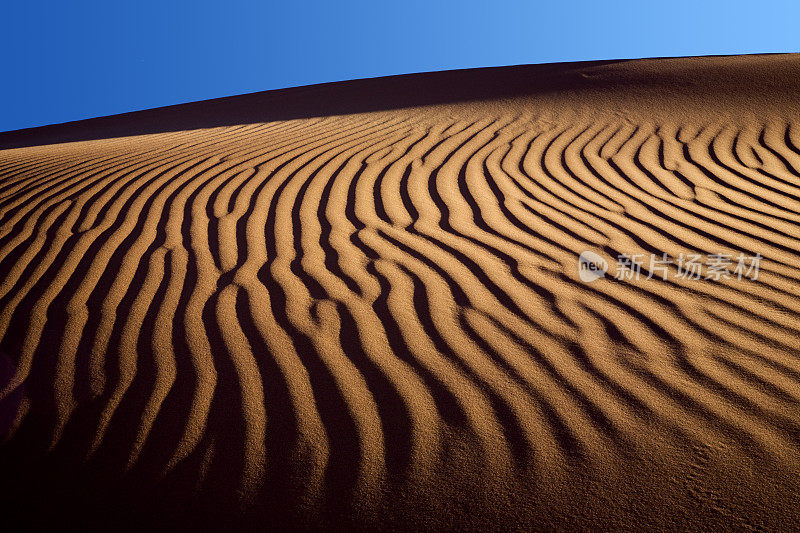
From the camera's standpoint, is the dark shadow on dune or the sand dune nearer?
the sand dune

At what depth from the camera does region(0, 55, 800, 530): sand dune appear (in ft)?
5.47

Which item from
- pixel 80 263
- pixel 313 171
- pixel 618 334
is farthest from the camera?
pixel 313 171

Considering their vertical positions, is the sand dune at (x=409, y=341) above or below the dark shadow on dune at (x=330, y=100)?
below

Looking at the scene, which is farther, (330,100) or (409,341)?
(330,100)

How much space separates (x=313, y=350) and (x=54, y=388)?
1025mm

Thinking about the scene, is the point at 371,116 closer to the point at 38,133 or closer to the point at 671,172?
the point at 671,172

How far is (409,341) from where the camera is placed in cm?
237

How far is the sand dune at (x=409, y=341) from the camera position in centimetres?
167

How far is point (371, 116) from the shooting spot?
704 centimetres

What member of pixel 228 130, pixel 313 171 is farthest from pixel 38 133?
pixel 313 171

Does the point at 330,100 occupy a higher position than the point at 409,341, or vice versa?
the point at 330,100

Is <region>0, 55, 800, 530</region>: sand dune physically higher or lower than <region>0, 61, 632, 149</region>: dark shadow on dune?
lower

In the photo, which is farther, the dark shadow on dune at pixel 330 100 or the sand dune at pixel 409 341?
the dark shadow on dune at pixel 330 100

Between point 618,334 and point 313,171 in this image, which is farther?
point 313,171
